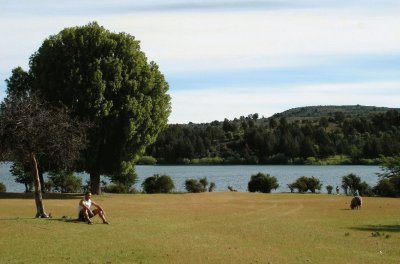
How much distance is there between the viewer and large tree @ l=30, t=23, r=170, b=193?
47.8 metres

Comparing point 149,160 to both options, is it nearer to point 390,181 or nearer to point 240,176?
point 240,176

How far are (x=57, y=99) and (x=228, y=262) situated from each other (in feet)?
111

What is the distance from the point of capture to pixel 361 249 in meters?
20.8

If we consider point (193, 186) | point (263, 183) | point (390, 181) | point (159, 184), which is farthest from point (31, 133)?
point (390, 181)

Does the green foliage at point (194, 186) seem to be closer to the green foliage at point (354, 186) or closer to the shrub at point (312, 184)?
the shrub at point (312, 184)

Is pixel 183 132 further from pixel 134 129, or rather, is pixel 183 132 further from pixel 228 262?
pixel 228 262

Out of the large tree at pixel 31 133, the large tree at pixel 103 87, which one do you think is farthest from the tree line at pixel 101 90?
the large tree at pixel 31 133

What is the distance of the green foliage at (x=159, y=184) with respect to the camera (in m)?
63.2

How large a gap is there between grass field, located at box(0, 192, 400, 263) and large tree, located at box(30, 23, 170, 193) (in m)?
12.9

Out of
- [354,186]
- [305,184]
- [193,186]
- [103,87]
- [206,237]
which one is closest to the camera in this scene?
[206,237]

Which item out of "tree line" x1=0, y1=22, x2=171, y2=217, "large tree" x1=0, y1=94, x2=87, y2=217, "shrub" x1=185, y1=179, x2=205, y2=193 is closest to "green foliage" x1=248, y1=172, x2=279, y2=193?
"shrub" x1=185, y1=179, x2=205, y2=193

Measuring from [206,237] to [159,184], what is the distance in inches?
1582

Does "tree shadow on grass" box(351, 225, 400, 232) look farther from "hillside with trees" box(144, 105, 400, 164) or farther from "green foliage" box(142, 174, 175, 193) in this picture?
"hillside with trees" box(144, 105, 400, 164)

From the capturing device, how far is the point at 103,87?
4734 centimetres
